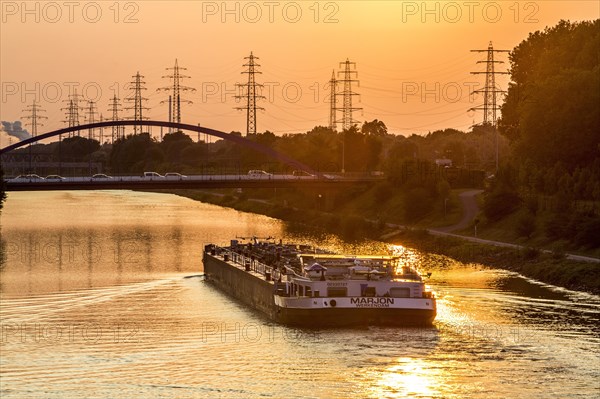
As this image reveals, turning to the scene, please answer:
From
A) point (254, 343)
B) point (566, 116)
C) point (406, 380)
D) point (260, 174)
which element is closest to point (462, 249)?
point (566, 116)

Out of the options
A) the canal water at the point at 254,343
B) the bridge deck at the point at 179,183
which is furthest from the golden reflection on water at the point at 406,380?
the bridge deck at the point at 179,183

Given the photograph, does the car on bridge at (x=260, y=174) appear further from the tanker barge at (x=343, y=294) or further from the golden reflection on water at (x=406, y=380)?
the golden reflection on water at (x=406, y=380)

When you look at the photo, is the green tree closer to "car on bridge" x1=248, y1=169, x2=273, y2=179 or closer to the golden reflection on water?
"car on bridge" x1=248, y1=169, x2=273, y2=179

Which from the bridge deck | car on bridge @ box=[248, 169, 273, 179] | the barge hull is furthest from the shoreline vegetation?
the barge hull

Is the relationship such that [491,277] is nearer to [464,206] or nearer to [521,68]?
[464,206]

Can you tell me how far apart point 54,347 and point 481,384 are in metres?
17.4

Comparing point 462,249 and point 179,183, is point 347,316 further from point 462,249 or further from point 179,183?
point 179,183

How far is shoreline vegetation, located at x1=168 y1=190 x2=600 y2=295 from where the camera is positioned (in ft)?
237

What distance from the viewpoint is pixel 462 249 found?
8969 centimetres

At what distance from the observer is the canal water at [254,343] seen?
146 ft

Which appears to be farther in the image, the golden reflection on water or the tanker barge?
the tanker barge

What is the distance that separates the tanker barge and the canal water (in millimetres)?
869

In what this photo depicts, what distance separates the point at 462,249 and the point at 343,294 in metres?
34.3

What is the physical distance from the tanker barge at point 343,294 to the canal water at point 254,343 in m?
0.87
